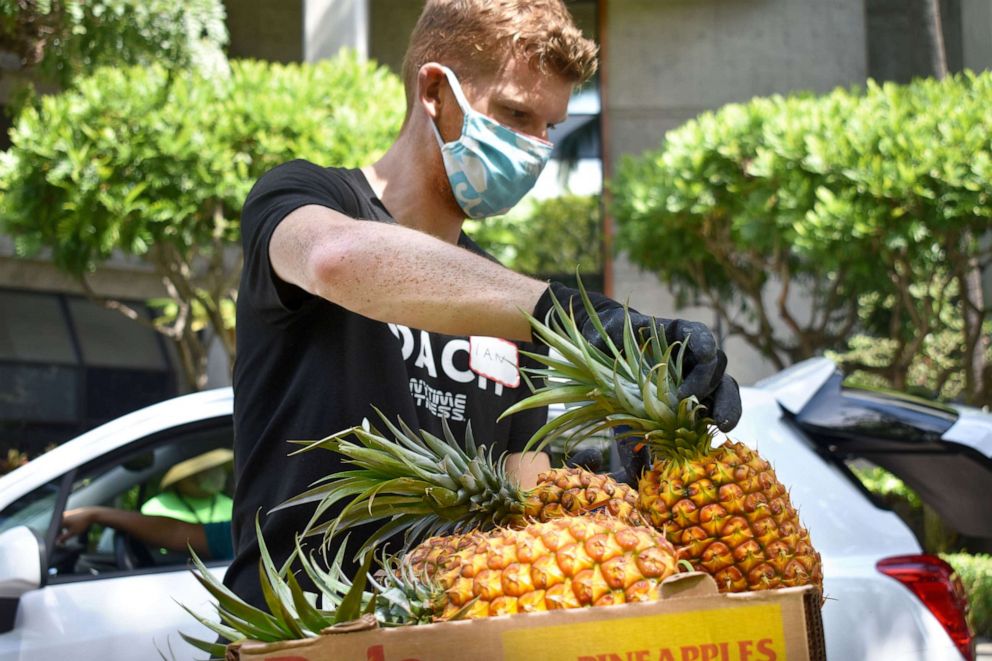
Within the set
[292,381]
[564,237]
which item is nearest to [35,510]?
[292,381]

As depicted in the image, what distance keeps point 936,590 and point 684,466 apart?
9.06 ft

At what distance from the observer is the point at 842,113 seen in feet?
37.5

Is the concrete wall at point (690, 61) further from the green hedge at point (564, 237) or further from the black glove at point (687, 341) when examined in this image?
the black glove at point (687, 341)

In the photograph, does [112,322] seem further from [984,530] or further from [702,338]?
[702,338]

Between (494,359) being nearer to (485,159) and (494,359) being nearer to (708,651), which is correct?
(485,159)

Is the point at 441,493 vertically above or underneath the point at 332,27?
underneath

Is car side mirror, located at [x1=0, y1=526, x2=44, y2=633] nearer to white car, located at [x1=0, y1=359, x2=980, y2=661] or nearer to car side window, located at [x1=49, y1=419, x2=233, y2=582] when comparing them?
white car, located at [x1=0, y1=359, x2=980, y2=661]

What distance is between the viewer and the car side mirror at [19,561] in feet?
12.1

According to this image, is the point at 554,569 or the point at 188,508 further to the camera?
the point at 188,508

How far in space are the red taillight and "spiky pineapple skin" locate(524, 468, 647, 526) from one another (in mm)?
2544

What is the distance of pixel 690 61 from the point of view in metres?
18.0

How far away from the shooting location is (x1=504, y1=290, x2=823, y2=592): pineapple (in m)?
1.54

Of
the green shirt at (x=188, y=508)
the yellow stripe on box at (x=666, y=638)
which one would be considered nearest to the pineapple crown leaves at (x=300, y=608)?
the yellow stripe on box at (x=666, y=638)

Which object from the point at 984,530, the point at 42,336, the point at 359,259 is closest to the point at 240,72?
the point at 42,336
